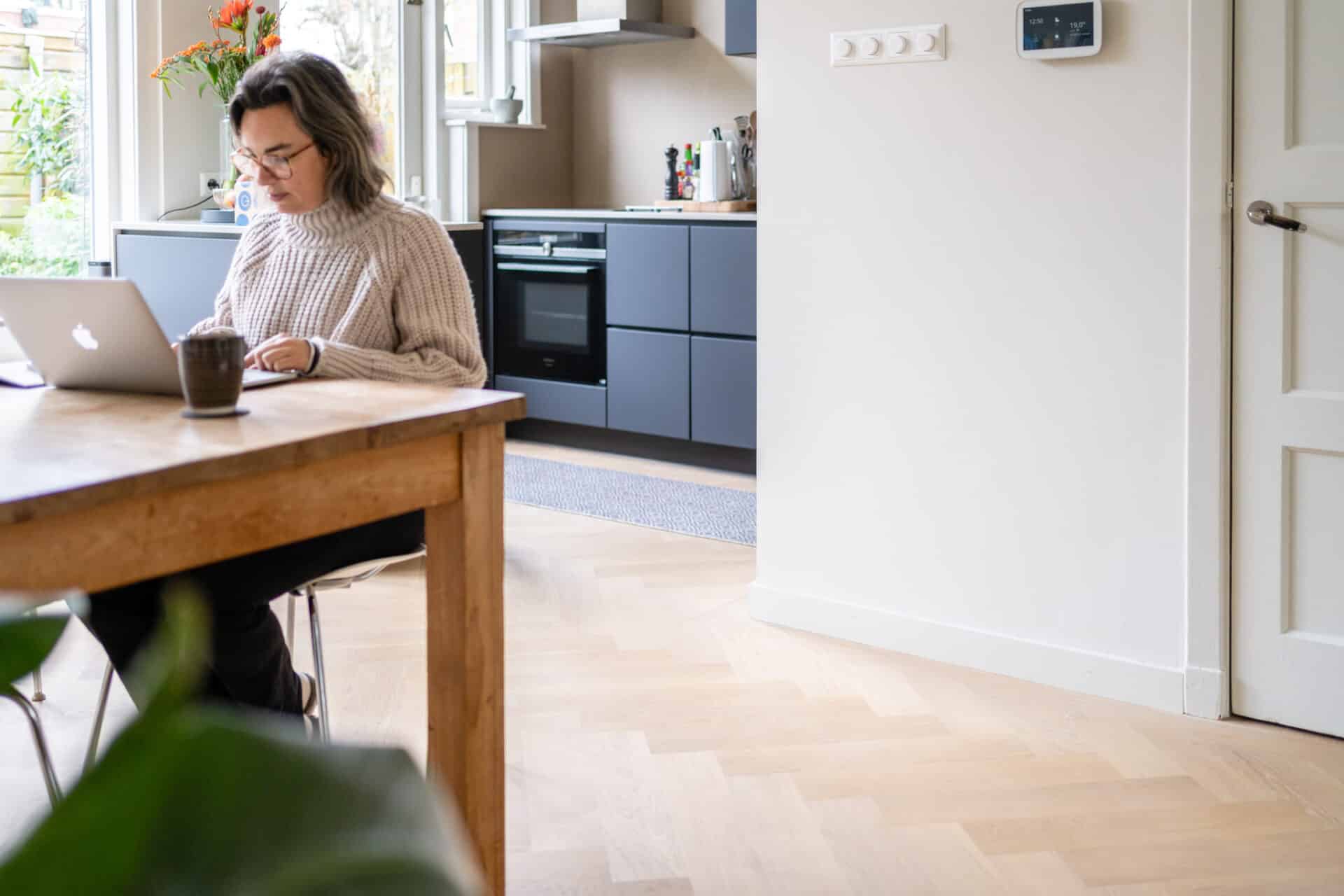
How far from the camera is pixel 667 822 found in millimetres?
2131

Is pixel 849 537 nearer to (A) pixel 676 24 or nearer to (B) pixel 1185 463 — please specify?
(B) pixel 1185 463

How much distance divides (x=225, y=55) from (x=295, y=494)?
3584mm

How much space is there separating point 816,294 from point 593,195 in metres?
3.27

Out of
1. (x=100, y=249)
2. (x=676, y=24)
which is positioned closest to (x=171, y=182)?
(x=100, y=249)

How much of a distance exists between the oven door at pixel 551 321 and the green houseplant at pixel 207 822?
503 centimetres

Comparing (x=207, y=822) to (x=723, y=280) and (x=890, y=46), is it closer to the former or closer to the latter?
(x=890, y=46)

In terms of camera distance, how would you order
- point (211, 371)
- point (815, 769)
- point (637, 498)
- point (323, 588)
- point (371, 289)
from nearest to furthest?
point (211, 371)
point (323, 588)
point (371, 289)
point (815, 769)
point (637, 498)

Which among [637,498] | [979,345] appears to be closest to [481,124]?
[637,498]

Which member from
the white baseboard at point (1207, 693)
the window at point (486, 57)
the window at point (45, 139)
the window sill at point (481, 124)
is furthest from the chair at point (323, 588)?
the window at point (486, 57)

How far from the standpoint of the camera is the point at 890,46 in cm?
282

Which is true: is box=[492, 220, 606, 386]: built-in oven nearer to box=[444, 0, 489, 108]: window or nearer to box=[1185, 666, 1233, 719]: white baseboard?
box=[444, 0, 489, 108]: window

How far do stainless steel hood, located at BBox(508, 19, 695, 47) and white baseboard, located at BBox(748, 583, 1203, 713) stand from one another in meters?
2.95

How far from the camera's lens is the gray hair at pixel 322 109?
2.22 metres

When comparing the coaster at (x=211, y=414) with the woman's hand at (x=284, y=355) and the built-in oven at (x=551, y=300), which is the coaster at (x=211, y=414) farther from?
the built-in oven at (x=551, y=300)
